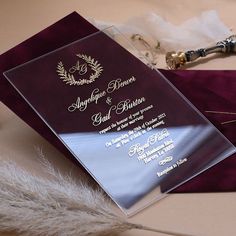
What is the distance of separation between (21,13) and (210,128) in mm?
523

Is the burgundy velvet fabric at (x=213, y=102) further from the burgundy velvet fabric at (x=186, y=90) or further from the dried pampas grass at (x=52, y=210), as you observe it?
the dried pampas grass at (x=52, y=210)

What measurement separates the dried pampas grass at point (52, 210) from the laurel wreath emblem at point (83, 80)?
7.2 inches

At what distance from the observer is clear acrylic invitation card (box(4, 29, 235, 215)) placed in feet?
2.17

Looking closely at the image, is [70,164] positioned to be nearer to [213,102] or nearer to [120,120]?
[120,120]

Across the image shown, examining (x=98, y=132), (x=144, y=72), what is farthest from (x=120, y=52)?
(x=98, y=132)

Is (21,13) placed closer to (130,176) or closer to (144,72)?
(144,72)

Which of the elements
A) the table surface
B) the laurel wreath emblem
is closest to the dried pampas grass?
the table surface

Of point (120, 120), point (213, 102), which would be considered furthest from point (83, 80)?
point (213, 102)

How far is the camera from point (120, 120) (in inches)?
27.9

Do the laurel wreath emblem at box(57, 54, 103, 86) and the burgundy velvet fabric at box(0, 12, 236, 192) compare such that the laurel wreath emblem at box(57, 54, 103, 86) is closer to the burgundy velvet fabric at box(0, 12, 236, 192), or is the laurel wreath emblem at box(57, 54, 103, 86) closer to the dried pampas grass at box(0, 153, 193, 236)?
the burgundy velvet fabric at box(0, 12, 236, 192)

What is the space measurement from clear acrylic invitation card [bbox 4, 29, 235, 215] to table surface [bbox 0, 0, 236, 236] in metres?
0.03

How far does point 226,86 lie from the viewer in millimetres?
802

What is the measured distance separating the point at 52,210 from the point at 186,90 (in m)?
0.31

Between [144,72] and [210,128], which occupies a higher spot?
[144,72]
